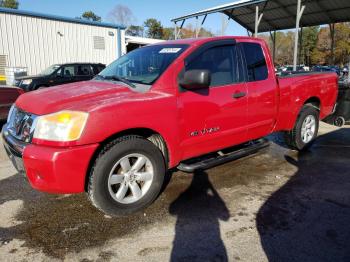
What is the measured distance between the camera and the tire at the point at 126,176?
120 inches

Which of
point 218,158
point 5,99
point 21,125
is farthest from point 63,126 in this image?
point 5,99

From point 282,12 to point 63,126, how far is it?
19.7m

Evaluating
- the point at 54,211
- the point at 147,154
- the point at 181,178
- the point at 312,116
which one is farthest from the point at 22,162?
the point at 312,116

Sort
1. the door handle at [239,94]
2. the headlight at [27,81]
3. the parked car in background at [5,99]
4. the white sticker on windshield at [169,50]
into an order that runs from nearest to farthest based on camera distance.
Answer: the white sticker on windshield at [169,50], the door handle at [239,94], the parked car in background at [5,99], the headlight at [27,81]

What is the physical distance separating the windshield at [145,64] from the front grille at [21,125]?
1.20m

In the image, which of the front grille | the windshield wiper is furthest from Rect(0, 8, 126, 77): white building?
the front grille

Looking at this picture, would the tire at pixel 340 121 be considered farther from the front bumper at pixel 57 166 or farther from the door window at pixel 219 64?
the front bumper at pixel 57 166

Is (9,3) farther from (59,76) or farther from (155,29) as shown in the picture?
(59,76)

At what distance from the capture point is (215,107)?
383cm

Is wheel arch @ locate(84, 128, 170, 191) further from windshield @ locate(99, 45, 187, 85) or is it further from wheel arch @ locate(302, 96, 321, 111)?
wheel arch @ locate(302, 96, 321, 111)

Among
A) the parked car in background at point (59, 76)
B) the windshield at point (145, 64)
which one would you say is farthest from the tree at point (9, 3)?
the windshield at point (145, 64)

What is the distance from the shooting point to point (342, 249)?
2701 mm

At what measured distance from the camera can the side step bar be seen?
12.2 feet

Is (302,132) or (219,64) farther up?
(219,64)
